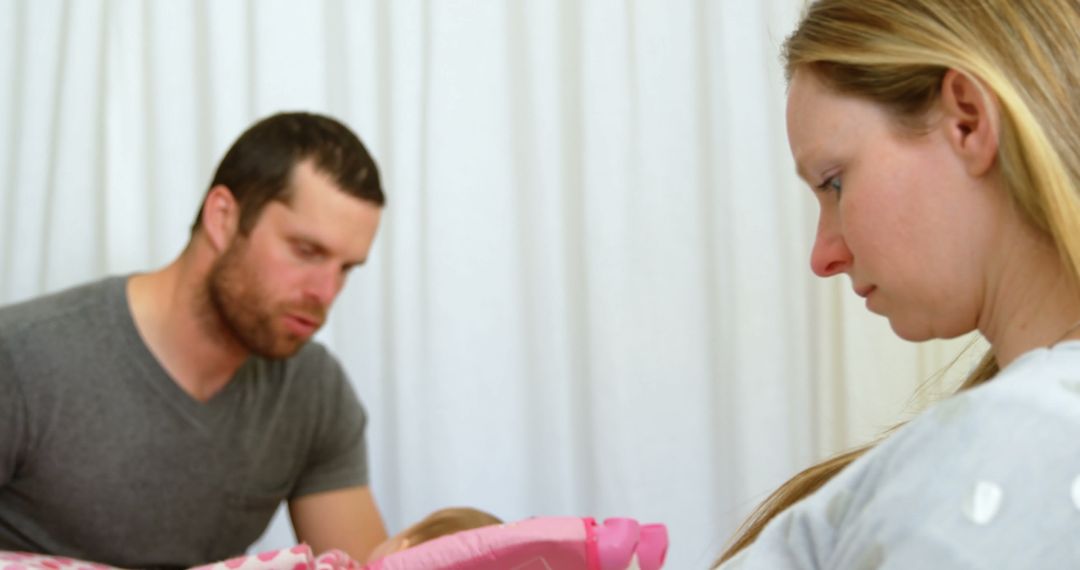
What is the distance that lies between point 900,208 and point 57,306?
1448 millimetres

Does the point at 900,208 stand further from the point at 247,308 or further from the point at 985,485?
the point at 247,308

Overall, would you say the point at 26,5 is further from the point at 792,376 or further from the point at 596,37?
the point at 792,376

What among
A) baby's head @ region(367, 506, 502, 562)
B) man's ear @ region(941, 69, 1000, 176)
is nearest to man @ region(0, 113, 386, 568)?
baby's head @ region(367, 506, 502, 562)

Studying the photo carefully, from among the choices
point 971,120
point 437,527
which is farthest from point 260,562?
point 971,120

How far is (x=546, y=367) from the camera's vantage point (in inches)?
80.4

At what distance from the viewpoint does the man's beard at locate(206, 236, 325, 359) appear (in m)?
1.89

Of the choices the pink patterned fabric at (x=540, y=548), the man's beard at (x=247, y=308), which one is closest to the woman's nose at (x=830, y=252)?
the pink patterned fabric at (x=540, y=548)

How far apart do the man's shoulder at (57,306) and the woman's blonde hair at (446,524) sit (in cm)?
62

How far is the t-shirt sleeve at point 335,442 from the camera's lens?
6.66ft

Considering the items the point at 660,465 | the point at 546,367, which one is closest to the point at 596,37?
the point at 546,367

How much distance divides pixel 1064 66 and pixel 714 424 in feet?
4.28

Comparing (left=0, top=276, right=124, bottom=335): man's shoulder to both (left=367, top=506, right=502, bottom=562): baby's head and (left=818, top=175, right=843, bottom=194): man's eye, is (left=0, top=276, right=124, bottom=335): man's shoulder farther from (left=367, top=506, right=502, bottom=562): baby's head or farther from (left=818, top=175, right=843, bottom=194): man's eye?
(left=818, top=175, right=843, bottom=194): man's eye

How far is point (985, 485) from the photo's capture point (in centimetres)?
57

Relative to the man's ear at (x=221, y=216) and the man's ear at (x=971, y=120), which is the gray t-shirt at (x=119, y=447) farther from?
the man's ear at (x=971, y=120)
